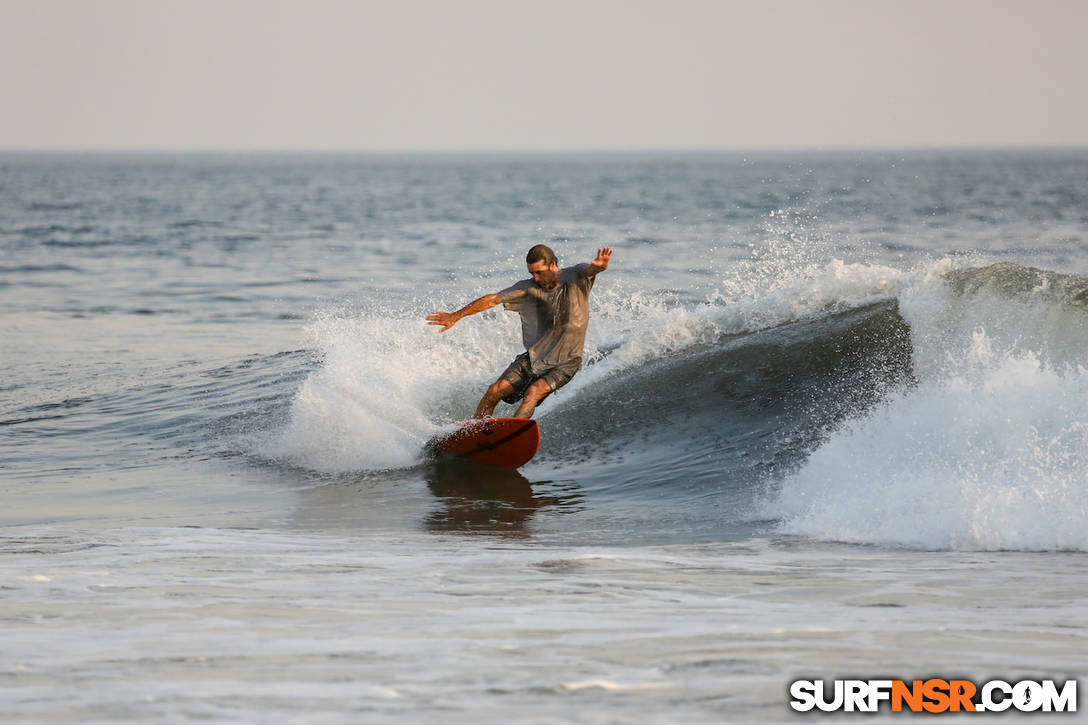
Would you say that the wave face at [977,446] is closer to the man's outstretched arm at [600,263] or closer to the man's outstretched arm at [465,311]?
the man's outstretched arm at [600,263]

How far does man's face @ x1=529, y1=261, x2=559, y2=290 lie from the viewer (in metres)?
10.1

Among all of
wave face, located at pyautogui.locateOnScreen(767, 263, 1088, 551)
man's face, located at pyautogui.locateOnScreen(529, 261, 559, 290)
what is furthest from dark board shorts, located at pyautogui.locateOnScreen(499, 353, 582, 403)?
wave face, located at pyautogui.locateOnScreen(767, 263, 1088, 551)

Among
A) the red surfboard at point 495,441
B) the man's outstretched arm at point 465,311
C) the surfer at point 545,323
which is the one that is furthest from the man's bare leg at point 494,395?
the man's outstretched arm at point 465,311

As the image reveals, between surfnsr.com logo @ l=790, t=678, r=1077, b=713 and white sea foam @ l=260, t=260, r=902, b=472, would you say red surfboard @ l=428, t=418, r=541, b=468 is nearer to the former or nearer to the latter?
white sea foam @ l=260, t=260, r=902, b=472

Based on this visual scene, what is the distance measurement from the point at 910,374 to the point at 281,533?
597cm

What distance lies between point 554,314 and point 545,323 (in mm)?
145

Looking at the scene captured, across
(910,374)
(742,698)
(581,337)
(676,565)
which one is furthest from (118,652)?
(910,374)

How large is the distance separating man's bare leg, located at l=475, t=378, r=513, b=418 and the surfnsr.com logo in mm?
6202

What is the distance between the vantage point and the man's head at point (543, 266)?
10125mm

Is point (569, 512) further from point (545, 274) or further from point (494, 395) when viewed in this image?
point (545, 274)

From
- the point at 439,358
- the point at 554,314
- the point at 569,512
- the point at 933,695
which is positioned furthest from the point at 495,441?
the point at 933,695

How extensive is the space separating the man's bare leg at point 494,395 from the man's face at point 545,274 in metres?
1.06

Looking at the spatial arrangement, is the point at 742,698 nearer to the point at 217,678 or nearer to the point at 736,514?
the point at 217,678

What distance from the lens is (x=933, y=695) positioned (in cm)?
478
